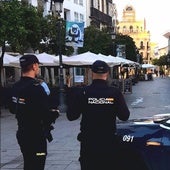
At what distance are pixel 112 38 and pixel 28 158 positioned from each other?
124ft

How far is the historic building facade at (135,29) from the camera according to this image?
15814 cm

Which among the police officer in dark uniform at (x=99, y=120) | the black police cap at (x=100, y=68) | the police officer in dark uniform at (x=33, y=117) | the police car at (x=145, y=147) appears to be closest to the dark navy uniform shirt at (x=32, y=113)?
the police officer in dark uniform at (x=33, y=117)

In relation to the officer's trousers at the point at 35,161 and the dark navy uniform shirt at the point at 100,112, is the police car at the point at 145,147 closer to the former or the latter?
the dark navy uniform shirt at the point at 100,112

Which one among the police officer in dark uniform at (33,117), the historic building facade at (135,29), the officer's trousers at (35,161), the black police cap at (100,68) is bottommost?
the officer's trousers at (35,161)

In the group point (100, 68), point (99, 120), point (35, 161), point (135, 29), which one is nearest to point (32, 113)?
point (35, 161)

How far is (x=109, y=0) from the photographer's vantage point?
69688 millimetres

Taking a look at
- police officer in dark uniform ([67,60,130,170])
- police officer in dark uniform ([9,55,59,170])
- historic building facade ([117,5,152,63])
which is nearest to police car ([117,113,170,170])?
police officer in dark uniform ([67,60,130,170])

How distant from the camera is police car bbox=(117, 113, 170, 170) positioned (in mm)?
5469

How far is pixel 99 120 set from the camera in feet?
16.9

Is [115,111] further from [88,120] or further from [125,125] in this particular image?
[125,125]

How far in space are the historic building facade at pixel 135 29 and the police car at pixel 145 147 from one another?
150 metres

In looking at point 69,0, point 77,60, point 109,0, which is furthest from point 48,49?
point 109,0

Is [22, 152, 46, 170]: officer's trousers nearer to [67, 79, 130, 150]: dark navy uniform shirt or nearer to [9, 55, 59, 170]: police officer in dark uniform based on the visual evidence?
[9, 55, 59, 170]: police officer in dark uniform

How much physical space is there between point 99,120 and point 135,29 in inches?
6270
